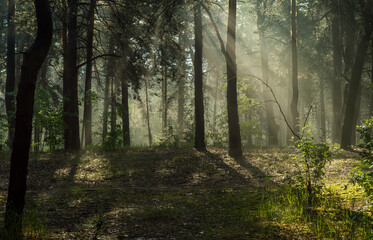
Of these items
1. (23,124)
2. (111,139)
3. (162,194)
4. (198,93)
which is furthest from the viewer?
(198,93)

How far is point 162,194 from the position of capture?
329 inches

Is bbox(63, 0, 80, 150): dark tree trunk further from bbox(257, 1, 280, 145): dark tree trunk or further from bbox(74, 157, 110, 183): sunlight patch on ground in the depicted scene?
bbox(257, 1, 280, 145): dark tree trunk

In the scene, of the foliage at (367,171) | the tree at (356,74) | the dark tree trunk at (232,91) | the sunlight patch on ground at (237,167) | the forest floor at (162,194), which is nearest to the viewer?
the foliage at (367,171)

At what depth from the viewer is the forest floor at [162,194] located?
5328 mm

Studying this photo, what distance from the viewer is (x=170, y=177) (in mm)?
10781

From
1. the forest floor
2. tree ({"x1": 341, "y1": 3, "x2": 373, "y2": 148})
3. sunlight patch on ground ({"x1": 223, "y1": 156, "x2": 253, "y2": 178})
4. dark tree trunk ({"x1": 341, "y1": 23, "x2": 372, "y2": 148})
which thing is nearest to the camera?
the forest floor

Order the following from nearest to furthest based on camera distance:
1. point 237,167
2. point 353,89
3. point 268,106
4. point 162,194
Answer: point 162,194 < point 237,167 < point 353,89 < point 268,106

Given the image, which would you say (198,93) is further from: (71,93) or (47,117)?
(47,117)

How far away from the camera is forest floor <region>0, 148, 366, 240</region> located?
5.33 metres

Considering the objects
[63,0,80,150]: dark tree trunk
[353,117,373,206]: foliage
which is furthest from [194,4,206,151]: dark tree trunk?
[353,117,373,206]: foliage

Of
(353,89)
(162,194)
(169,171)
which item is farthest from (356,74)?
(162,194)

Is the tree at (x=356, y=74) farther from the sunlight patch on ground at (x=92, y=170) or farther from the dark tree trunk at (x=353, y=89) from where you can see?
the sunlight patch on ground at (x=92, y=170)

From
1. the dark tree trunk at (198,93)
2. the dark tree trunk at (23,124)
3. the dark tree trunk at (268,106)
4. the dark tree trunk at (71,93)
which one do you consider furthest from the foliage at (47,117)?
the dark tree trunk at (268,106)

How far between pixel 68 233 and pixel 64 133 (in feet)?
33.4
